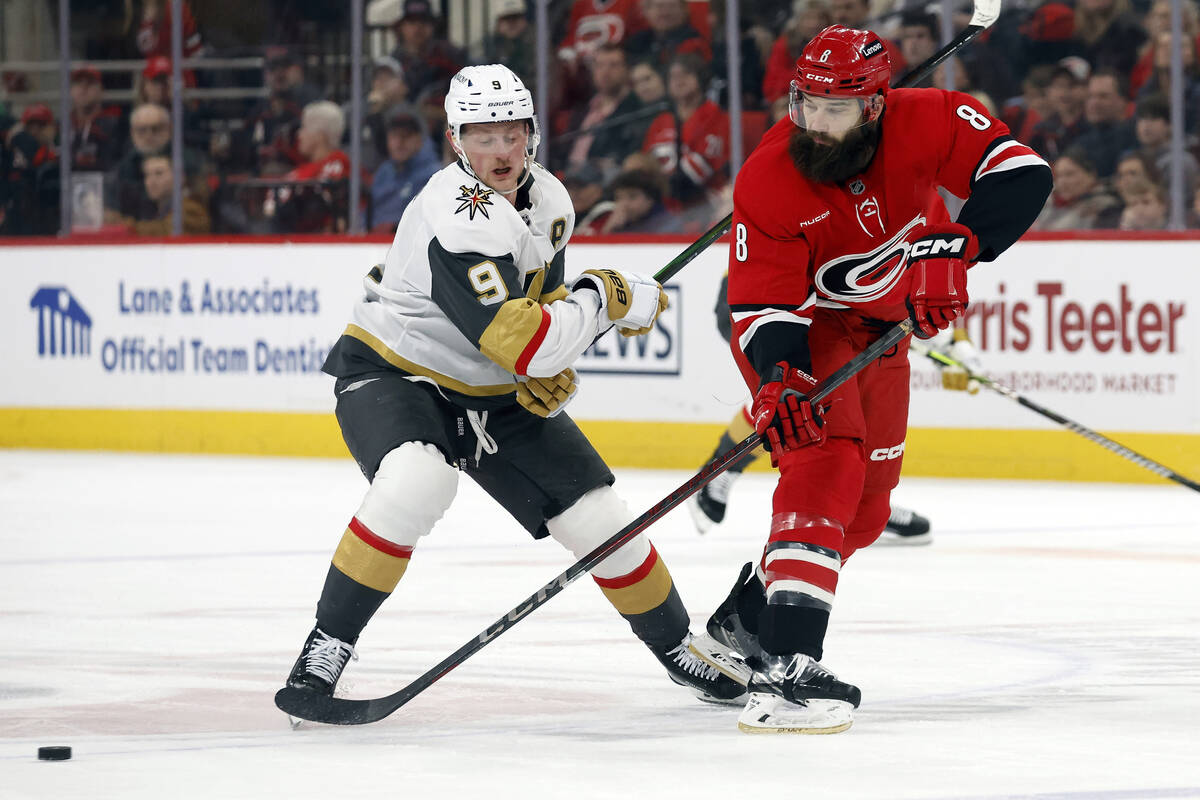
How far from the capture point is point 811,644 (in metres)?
3.37

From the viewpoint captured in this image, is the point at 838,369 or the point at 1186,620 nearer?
the point at 838,369

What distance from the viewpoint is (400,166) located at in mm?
9109

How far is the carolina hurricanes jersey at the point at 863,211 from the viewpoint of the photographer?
346 cm

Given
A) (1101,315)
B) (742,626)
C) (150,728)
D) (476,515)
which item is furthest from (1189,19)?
(150,728)

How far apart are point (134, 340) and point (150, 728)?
6338mm

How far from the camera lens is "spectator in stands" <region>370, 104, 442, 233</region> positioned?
906 centimetres

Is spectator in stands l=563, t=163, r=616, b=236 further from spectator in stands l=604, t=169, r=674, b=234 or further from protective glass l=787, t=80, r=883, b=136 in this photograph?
protective glass l=787, t=80, r=883, b=136

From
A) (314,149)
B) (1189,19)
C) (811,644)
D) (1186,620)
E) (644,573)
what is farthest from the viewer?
(314,149)

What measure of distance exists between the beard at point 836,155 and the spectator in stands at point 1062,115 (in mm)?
4451

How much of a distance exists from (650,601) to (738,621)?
0.28m

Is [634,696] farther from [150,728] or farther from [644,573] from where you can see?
[150,728]

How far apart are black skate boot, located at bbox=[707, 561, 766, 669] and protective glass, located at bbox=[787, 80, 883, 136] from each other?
0.89 metres

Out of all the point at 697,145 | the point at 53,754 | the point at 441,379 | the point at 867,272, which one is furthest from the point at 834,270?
the point at 697,145

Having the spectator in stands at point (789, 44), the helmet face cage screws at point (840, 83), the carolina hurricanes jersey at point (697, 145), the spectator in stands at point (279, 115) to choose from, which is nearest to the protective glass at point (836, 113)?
the helmet face cage screws at point (840, 83)
